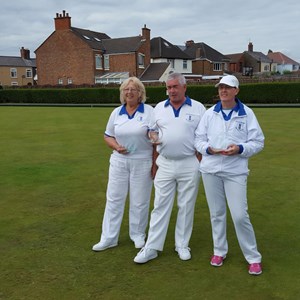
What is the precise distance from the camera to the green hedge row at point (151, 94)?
96.6 ft

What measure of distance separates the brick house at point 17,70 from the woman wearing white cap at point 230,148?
68.8m

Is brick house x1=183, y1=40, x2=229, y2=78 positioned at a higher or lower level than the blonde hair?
higher

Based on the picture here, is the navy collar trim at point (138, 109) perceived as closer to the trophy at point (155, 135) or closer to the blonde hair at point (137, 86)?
the blonde hair at point (137, 86)

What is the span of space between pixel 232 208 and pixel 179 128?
90 cm

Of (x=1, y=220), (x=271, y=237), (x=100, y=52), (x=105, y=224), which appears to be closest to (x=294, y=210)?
(x=271, y=237)

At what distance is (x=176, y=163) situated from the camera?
155 inches

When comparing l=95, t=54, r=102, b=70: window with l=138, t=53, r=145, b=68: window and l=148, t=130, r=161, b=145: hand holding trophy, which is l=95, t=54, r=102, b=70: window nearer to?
l=138, t=53, r=145, b=68: window

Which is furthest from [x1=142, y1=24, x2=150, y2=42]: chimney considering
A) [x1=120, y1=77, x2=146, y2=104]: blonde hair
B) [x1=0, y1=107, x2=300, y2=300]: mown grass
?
[x1=120, y1=77, x2=146, y2=104]: blonde hair

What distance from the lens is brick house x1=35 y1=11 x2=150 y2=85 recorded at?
4850cm

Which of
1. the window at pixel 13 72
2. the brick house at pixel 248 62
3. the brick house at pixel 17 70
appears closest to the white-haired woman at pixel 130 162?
the brick house at pixel 17 70

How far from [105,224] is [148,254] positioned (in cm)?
65

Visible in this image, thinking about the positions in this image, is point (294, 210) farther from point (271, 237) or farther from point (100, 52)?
point (100, 52)

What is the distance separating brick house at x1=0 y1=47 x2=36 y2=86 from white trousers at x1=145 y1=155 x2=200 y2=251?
224 ft

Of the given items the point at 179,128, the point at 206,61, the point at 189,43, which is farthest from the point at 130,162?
the point at 189,43
